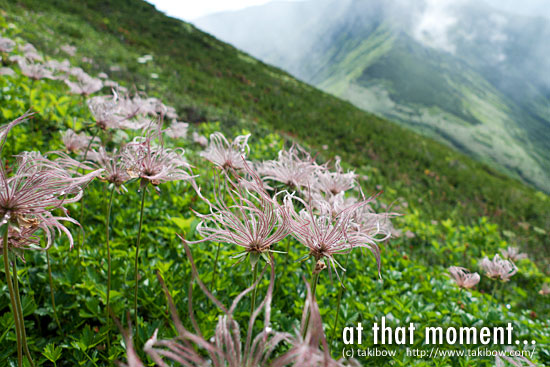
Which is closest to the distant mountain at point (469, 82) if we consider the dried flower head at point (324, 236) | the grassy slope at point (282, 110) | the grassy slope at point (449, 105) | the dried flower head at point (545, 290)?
the grassy slope at point (449, 105)

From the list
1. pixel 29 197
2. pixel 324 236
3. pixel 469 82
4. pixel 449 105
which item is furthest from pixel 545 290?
pixel 469 82

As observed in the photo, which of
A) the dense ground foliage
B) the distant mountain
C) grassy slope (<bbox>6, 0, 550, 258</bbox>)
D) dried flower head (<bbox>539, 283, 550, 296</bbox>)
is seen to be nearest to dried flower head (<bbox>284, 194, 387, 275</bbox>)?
the dense ground foliage

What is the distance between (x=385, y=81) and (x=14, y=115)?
397ft

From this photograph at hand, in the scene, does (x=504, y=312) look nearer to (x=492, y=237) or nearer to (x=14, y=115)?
(x=492, y=237)

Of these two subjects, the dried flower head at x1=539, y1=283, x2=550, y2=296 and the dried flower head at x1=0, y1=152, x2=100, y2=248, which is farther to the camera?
the dried flower head at x1=539, y1=283, x2=550, y2=296

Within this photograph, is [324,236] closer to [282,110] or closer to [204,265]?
[204,265]

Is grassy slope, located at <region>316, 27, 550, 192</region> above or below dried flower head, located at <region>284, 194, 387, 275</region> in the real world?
above

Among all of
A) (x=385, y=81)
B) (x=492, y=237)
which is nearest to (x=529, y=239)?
(x=492, y=237)

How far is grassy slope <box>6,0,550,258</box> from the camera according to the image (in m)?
11.8

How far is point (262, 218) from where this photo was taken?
1.30m

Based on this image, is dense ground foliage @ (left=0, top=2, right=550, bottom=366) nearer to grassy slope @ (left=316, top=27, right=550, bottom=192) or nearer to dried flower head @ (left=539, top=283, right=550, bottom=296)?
dried flower head @ (left=539, top=283, right=550, bottom=296)

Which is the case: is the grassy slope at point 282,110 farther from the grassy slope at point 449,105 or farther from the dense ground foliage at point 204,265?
the grassy slope at point 449,105

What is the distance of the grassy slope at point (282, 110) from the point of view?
1178 cm

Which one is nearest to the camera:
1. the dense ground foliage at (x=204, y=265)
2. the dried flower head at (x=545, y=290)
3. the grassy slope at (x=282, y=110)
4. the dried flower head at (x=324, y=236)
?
the dried flower head at (x=324, y=236)
